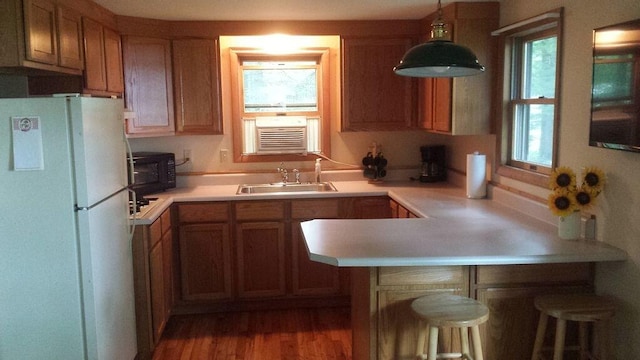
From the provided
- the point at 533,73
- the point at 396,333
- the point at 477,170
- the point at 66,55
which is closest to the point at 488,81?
the point at 533,73

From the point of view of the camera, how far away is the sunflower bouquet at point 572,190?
2.40 m

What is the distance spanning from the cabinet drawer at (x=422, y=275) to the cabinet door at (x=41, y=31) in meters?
1.87

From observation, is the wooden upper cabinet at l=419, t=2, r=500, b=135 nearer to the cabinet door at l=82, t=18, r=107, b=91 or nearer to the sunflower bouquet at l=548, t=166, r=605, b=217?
the sunflower bouquet at l=548, t=166, r=605, b=217

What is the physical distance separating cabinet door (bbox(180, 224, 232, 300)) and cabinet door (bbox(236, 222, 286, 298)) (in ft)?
0.32

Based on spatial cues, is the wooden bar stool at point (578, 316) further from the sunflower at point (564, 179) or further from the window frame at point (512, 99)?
the window frame at point (512, 99)

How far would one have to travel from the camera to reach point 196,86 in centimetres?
404

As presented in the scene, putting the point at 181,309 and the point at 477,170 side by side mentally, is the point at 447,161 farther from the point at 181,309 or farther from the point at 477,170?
the point at 181,309

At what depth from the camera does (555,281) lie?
2.43m

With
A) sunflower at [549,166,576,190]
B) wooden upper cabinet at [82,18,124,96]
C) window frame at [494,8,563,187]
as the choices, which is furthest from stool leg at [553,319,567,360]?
wooden upper cabinet at [82,18,124,96]

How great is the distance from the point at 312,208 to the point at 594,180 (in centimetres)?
200

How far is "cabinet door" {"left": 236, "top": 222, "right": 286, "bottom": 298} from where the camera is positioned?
3.92m

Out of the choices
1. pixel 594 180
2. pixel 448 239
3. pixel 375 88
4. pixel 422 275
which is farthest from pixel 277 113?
pixel 594 180

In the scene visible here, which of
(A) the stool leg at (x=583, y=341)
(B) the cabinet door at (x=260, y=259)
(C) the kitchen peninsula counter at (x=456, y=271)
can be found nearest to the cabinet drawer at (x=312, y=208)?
(B) the cabinet door at (x=260, y=259)

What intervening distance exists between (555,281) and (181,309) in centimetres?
262
